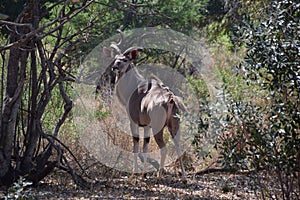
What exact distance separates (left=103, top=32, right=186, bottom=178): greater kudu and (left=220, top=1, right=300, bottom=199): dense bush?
11.9ft

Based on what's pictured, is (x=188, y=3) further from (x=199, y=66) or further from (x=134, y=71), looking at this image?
(x=134, y=71)

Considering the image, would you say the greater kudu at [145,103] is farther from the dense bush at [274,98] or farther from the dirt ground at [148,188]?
the dense bush at [274,98]

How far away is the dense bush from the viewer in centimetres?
494

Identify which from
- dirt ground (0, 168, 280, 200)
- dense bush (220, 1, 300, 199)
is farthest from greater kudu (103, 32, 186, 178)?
Result: dense bush (220, 1, 300, 199)

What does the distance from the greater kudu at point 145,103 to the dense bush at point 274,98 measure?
3.62 meters

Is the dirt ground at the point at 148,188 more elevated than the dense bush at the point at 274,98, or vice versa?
the dense bush at the point at 274,98

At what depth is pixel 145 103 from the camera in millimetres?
9938

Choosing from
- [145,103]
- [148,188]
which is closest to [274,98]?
[148,188]

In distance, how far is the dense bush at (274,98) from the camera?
16.2 ft

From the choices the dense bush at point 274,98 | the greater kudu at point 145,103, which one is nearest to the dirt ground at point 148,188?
the greater kudu at point 145,103

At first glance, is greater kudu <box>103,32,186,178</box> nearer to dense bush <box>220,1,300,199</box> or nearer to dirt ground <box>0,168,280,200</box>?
dirt ground <box>0,168,280,200</box>

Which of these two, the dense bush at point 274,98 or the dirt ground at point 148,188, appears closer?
the dense bush at point 274,98

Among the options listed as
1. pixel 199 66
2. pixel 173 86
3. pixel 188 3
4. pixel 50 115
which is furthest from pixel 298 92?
pixel 199 66

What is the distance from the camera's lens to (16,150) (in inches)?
300
